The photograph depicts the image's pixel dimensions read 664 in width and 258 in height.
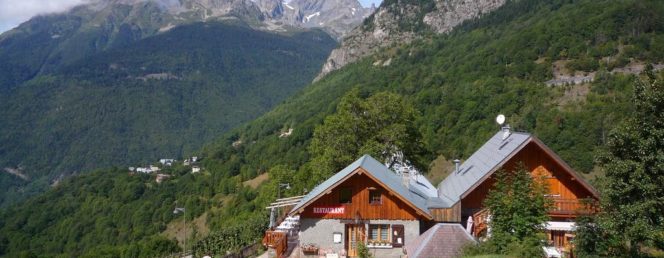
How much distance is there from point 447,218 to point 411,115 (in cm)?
1788

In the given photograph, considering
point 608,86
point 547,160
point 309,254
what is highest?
point 608,86

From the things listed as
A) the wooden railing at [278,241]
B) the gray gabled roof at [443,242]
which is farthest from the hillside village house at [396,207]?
the gray gabled roof at [443,242]

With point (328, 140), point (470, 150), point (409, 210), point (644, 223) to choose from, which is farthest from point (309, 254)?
point (470, 150)

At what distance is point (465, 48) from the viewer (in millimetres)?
146250

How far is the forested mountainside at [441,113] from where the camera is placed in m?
81.2

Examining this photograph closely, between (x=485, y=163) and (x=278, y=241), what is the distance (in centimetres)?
987

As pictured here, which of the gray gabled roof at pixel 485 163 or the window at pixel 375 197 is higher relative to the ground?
the gray gabled roof at pixel 485 163

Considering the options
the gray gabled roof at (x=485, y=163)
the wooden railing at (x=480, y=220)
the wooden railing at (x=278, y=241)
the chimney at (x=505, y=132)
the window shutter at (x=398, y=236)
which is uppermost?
the chimney at (x=505, y=132)

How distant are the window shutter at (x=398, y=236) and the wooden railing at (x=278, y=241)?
4.97 meters

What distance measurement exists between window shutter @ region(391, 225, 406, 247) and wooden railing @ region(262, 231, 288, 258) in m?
4.97

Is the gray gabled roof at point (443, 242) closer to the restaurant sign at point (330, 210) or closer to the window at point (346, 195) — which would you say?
the restaurant sign at point (330, 210)

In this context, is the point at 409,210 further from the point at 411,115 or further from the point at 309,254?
the point at 411,115

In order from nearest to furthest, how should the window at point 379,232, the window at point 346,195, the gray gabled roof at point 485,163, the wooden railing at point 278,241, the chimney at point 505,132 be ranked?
the gray gabled roof at point 485,163 < the window at point 379,232 < the window at point 346,195 < the wooden railing at point 278,241 < the chimney at point 505,132

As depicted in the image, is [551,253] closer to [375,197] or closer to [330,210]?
[375,197]
